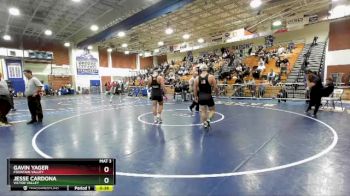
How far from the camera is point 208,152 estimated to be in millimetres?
4379

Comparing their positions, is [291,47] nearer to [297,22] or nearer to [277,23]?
[277,23]

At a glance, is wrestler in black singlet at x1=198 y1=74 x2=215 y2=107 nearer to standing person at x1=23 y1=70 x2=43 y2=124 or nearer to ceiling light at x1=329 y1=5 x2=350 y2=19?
standing person at x1=23 y1=70 x2=43 y2=124

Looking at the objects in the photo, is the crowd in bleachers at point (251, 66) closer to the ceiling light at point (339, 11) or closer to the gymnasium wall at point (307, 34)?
the gymnasium wall at point (307, 34)

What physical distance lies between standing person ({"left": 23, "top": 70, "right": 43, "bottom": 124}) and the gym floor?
1.85 feet

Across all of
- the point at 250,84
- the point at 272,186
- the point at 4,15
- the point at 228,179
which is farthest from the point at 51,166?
the point at 4,15

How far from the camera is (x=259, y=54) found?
21953 mm

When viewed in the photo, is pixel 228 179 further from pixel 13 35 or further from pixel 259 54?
pixel 13 35

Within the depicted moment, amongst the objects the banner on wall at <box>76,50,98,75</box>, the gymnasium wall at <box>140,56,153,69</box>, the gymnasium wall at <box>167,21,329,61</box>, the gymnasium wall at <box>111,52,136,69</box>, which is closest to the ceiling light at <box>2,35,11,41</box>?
the banner on wall at <box>76,50,98,75</box>

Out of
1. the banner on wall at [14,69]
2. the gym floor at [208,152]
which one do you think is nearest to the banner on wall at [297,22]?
the gym floor at [208,152]

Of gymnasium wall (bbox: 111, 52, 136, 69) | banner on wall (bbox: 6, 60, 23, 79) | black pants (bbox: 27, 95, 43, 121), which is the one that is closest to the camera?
black pants (bbox: 27, 95, 43, 121)

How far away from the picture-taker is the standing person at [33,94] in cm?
764
